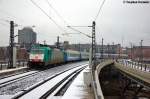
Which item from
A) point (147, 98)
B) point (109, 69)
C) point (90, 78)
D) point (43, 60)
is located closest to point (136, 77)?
point (147, 98)

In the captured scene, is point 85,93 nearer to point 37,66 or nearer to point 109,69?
point 37,66

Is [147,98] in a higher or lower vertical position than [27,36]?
lower

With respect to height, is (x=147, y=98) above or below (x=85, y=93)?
below

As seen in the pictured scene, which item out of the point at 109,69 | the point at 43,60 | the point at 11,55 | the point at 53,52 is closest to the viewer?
the point at 11,55

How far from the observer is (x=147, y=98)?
44594 millimetres

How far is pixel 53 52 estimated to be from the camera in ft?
165

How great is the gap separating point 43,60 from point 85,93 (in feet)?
82.5

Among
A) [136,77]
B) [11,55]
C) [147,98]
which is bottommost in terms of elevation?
[147,98]

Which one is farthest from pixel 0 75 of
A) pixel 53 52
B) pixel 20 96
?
pixel 53 52

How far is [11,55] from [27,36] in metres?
70.1

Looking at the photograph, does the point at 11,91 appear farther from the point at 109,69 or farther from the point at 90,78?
the point at 109,69

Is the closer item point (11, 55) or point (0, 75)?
point (0, 75)

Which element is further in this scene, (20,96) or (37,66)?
(37,66)

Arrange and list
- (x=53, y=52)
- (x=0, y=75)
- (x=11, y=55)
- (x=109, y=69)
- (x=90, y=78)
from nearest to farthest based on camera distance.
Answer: (x=90, y=78) < (x=0, y=75) < (x=11, y=55) < (x=53, y=52) < (x=109, y=69)
